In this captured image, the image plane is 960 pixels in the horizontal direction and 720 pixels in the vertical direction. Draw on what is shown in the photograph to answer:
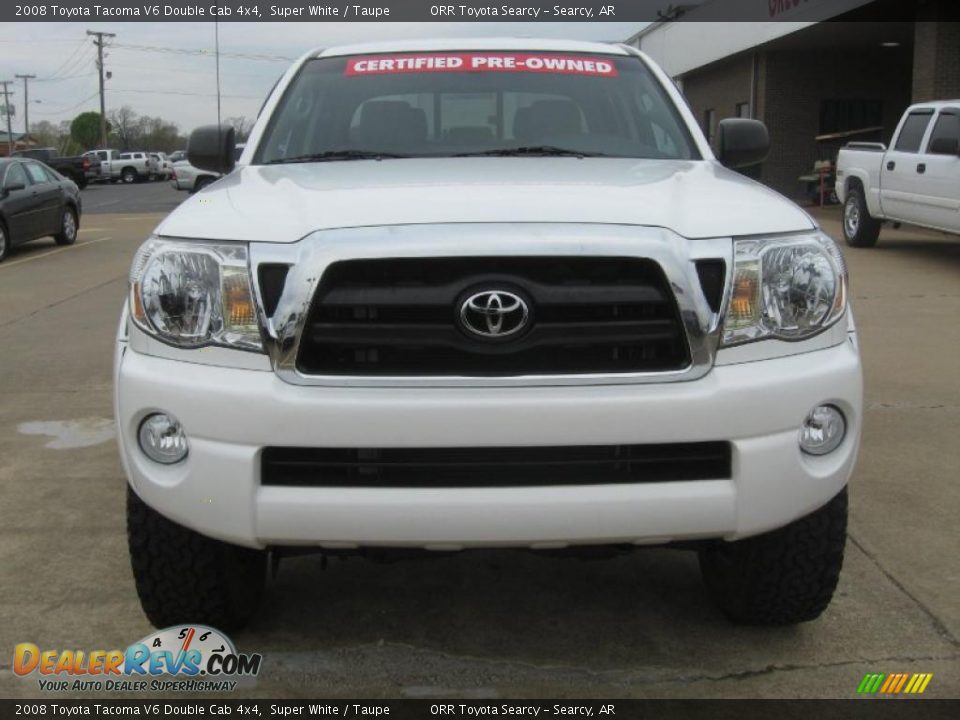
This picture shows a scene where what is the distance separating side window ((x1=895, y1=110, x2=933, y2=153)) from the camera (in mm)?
12828

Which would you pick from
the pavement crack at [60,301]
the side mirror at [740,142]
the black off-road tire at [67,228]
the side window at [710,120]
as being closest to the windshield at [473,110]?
the side mirror at [740,142]

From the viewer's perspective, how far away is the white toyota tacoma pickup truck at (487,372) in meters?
2.47

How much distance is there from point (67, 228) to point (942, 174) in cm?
1268

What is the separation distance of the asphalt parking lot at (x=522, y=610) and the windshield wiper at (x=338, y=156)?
142cm

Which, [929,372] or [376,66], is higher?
[376,66]

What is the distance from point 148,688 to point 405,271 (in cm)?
138

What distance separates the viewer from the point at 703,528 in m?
2.53

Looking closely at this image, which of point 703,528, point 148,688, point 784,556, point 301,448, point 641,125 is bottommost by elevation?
point 148,688

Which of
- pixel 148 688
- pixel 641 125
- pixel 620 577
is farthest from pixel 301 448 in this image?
pixel 641 125

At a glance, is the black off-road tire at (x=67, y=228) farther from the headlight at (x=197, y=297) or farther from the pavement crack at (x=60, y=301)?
the headlight at (x=197, y=297)

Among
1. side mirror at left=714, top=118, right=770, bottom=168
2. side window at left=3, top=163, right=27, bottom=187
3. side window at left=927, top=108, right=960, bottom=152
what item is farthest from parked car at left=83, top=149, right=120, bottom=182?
side mirror at left=714, top=118, right=770, bottom=168

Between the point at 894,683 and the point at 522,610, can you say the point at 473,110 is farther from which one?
the point at 894,683
